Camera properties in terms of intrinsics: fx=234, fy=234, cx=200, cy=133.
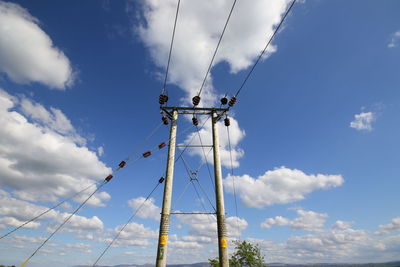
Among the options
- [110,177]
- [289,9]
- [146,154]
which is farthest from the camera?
[146,154]

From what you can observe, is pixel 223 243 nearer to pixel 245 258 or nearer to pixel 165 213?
pixel 165 213

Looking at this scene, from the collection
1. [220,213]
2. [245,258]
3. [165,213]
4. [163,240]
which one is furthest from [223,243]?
[245,258]

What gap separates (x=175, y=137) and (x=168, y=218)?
3.48 meters

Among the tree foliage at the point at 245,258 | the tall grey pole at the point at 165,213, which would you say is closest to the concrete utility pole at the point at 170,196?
the tall grey pole at the point at 165,213

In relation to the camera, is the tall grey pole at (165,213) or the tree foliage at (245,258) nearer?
the tall grey pole at (165,213)

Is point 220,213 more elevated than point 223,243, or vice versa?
point 220,213

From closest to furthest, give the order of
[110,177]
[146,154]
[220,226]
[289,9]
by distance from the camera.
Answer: [289,9], [220,226], [110,177], [146,154]

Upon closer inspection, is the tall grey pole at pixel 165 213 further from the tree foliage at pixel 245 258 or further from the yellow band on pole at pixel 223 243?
the tree foliage at pixel 245 258

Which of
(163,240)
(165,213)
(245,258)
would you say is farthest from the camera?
(245,258)

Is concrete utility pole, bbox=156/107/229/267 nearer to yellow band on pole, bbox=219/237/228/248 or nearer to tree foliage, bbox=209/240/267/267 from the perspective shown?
yellow band on pole, bbox=219/237/228/248

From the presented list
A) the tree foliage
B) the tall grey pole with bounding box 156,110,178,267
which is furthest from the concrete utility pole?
the tree foliage

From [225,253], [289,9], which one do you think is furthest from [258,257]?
[289,9]

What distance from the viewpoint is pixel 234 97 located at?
1105cm

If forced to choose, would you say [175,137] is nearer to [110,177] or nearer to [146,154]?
[146,154]
